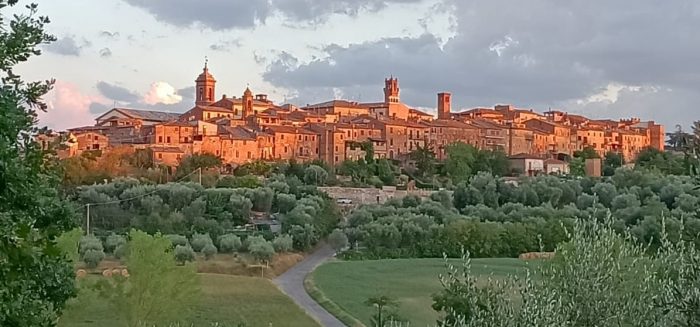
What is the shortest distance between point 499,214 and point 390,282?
13567mm

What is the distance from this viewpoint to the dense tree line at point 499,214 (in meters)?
38.0

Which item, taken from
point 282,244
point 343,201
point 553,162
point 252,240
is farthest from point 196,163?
point 553,162

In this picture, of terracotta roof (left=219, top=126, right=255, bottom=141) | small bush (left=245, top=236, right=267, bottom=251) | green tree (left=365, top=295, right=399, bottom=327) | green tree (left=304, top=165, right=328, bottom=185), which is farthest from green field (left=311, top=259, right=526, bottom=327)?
terracotta roof (left=219, top=126, right=255, bottom=141)

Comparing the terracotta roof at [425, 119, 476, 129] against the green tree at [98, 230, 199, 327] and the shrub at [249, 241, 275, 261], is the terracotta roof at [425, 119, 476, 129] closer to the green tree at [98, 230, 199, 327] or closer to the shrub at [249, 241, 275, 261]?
the shrub at [249, 241, 275, 261]

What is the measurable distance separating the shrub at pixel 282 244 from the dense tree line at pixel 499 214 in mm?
2977

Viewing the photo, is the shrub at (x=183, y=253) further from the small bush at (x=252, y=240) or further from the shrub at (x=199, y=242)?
the small bush at (x=252, y=240)

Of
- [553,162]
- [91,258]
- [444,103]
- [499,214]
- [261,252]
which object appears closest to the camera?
[91,258]

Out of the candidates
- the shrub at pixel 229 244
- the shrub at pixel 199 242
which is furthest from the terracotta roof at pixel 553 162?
the shrub at pixel 199 242

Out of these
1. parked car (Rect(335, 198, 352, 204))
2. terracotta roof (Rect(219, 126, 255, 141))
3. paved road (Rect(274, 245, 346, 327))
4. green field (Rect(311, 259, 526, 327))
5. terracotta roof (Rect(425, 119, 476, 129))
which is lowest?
paved road (Rect(274, 245, 346, 327))

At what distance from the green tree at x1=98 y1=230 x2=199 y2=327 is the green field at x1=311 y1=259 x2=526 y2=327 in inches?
188

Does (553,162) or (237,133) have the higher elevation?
(237,133)

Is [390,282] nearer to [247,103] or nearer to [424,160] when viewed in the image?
[424,160]

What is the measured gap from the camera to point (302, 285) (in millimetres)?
31078

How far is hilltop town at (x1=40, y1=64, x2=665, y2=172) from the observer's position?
2680 inches
